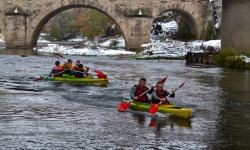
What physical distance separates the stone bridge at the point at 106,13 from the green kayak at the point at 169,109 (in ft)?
91.0

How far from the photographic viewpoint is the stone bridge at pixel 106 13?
38.3 metres

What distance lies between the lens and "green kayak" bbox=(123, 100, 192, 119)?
384 inches

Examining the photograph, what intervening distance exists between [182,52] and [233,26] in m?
8.55

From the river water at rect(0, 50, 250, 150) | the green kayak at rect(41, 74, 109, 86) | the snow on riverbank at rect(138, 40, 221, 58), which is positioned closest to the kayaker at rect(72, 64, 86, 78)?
the green kayak at rect(41, 74, 109, 86)

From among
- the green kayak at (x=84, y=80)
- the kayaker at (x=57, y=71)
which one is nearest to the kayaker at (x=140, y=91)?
the green kayak at (x=84, y=80)

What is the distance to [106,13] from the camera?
38.6 metres

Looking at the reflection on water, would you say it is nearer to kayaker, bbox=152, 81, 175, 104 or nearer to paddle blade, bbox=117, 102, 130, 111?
kayaker, bbox=152, 81, 175, 104

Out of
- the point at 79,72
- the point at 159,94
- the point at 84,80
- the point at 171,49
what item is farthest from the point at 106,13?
the point at 159,94

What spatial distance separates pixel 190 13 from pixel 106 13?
7483 mm

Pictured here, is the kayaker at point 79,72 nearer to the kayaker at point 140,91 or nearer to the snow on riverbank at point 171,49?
the kayaker at point 140,91

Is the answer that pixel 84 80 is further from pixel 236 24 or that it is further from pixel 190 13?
pixel 190 13

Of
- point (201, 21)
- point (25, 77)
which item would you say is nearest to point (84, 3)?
point (201, 21)

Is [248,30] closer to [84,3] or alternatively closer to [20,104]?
[20,104]

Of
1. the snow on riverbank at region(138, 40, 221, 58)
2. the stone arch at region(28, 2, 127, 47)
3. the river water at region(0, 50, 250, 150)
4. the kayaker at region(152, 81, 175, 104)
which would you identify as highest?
the stone arch at region(28, 2, 127, 47)
